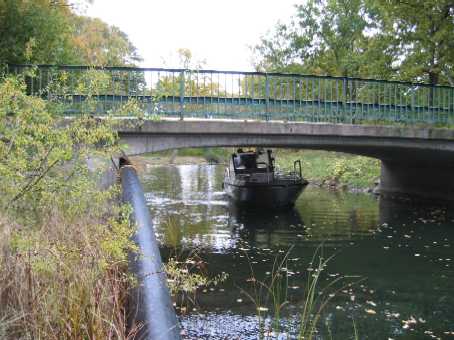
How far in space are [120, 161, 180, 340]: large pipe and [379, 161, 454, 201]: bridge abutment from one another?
16785 millimetres

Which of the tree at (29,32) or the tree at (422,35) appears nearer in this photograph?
the tree at (29,32)

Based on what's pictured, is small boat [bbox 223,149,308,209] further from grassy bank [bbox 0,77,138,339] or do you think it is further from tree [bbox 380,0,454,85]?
grassy bank [bbox 0,77,138,339]

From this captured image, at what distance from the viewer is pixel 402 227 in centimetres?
1581

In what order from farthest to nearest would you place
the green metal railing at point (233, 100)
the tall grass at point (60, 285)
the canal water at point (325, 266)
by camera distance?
1. the green metal railing at point (233, 100)
2. the canal water at point (325, 266)
3. the tall grass at point (60, 285)

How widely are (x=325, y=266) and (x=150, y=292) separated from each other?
699cm

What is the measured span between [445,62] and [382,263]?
12744 mm

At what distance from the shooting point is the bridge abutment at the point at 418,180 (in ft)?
67.2

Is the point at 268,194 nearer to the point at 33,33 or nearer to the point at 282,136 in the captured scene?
the point at 282,136

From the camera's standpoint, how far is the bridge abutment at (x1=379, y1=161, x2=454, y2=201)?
67.2 feet

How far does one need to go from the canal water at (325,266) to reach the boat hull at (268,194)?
1.44 ft

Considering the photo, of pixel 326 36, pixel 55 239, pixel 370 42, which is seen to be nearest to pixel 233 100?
pixel 55 239

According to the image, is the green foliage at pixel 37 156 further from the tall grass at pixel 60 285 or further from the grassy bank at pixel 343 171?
the grassy bank at pixel 343 171

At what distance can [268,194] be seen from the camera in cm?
1995

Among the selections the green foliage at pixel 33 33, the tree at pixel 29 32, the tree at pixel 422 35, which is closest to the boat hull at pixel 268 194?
the tree at pixel 422 35
